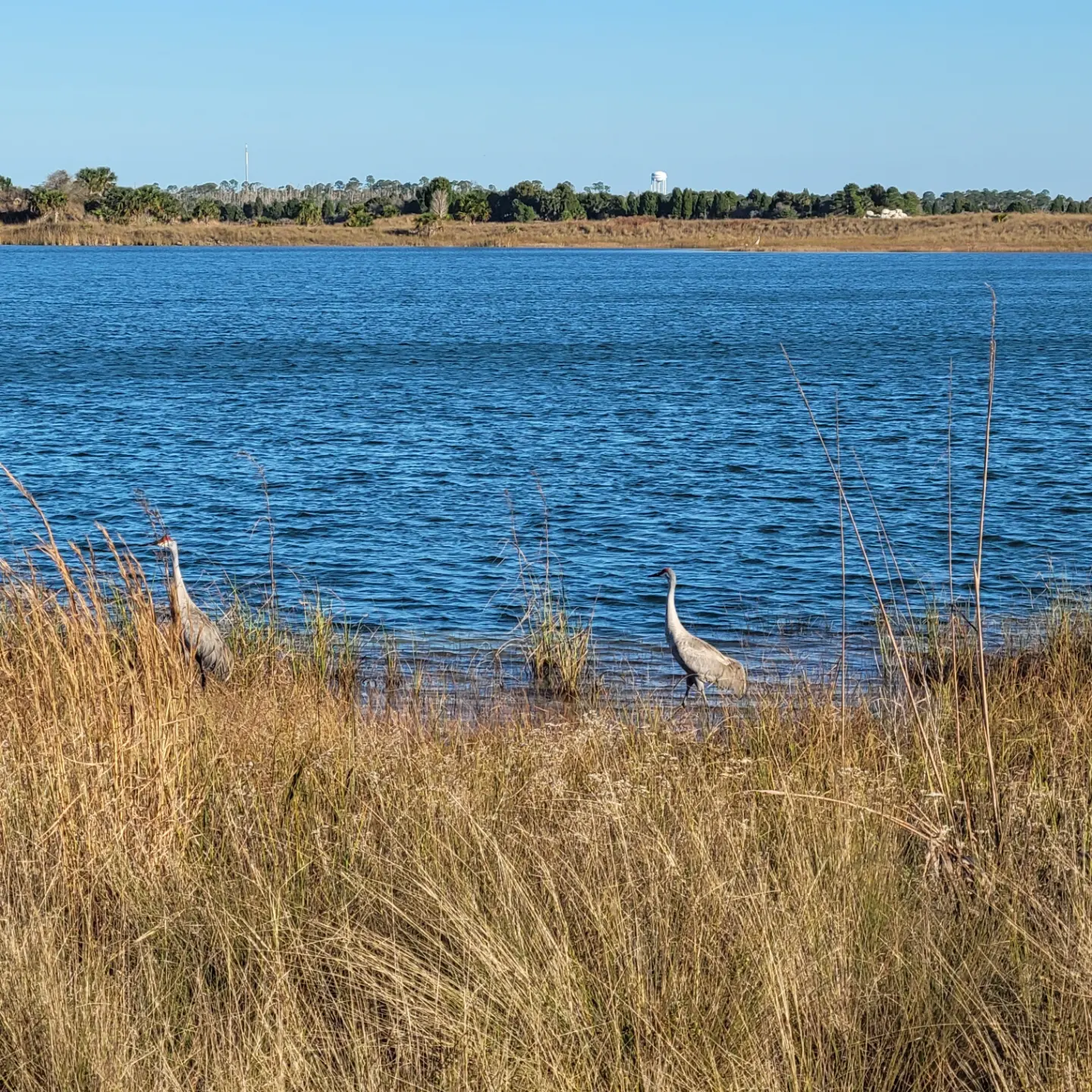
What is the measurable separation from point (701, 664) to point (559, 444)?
17.3m

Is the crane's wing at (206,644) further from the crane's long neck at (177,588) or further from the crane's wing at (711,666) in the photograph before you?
the crane's wing at (711,666)

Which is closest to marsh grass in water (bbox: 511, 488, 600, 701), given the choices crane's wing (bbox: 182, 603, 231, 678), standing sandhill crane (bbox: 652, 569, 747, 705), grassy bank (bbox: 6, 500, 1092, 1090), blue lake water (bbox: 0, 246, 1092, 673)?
standing sandhill crane (bbox: 652, 569, 747, 705)

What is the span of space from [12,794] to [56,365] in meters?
36.0

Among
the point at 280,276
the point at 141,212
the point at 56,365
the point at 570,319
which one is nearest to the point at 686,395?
the point at 56,365

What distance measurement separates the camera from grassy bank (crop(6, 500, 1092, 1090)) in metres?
3.62

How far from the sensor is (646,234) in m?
149

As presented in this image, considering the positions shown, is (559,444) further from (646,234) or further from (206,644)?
(646,234)

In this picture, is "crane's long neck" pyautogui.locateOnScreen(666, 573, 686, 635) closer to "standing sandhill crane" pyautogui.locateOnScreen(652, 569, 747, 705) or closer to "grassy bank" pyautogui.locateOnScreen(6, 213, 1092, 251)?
"standing sandhill crane" pyautogui.locateOnScreen(652, 569, 747, 705)

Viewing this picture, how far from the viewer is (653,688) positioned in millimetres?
10289

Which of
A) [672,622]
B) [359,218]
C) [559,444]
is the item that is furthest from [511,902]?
[359,218]

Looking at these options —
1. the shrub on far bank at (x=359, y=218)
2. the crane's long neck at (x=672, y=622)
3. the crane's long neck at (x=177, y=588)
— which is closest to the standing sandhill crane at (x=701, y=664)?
the crane's long neck at (x=672, y=622)

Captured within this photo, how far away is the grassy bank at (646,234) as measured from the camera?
5320 inches

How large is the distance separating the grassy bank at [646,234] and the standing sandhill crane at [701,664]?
129 metres

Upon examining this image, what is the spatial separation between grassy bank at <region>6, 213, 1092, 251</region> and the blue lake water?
73.8 m
